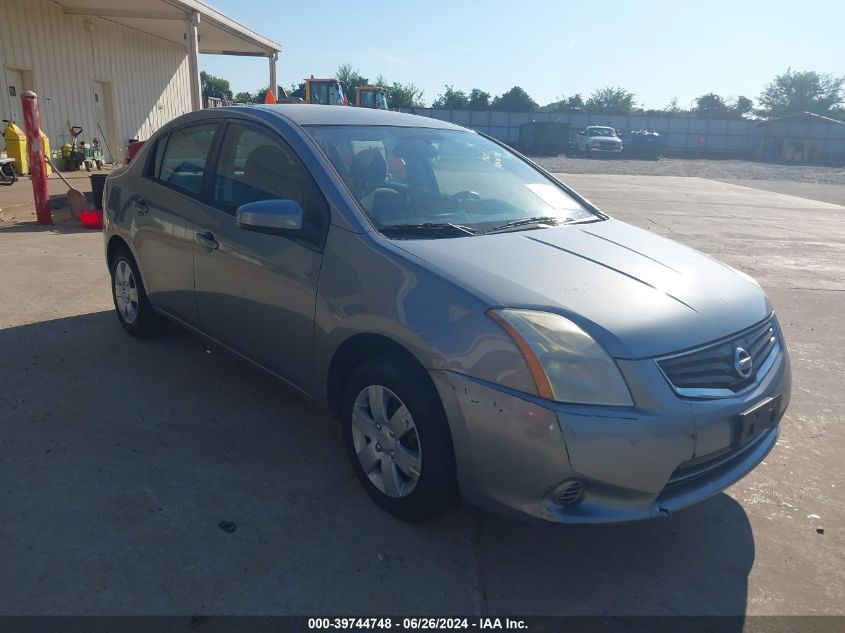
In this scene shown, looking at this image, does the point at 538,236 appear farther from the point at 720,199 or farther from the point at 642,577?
the point at 720,199

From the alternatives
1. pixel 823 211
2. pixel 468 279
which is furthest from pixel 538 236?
pixel 823 211

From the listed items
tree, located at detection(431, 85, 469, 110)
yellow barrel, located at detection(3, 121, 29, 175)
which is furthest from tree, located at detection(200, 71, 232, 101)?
yellow barrel, located at detection(3, 121, 29, 175)

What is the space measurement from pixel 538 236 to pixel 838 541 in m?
1.88

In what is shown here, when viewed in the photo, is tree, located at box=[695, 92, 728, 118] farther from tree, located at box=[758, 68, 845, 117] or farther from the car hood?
the car hood

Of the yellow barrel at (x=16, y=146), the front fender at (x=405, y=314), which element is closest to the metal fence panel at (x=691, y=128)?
the yellow barrel at (x=16, y=146)

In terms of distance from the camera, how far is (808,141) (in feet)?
164

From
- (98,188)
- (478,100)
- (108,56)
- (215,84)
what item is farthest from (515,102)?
(98,188)

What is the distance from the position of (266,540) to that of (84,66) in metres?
18.6

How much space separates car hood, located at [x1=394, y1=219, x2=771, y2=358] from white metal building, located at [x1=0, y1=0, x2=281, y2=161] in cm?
1362

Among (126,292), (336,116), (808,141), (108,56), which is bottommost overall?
(126,292)

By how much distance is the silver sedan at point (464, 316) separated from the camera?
2217mm

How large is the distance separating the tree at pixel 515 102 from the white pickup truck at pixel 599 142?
1064 inches

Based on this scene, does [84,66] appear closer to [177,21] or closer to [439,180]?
[177,21]

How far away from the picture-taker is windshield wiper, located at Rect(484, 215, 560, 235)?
3160 mm
